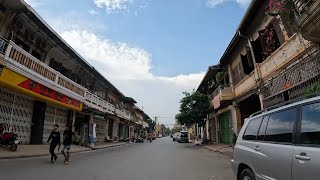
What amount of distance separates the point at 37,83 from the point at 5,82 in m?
3.52

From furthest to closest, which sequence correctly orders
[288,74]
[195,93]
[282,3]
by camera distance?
[195,93] → [288,74] → [282,3]

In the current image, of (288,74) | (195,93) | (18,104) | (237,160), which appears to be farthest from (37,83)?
(195,93)

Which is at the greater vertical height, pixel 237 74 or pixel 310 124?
pixel 237 74

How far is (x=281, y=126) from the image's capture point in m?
4.99

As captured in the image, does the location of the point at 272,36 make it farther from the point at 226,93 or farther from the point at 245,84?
the point at 226,93

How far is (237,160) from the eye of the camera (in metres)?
6.57

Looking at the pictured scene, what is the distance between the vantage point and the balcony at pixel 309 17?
9.83 m

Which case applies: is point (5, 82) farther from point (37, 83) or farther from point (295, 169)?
point (295, 169)

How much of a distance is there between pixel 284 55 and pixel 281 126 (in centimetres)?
1206

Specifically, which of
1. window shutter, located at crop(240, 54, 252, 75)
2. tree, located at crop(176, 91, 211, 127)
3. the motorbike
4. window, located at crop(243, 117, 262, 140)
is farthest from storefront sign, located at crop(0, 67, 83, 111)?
tree, located at crop(176, 91, 211, 127)

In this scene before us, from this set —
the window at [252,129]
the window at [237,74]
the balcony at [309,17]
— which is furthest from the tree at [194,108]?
the window at [252,129]

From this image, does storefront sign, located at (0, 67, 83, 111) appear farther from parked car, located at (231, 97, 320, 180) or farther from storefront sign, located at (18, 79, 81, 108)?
parked car, located at (231, 97, 320, 180)

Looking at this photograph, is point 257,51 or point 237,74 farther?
point 237,74

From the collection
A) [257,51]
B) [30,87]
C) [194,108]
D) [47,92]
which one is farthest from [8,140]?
[194,108]
